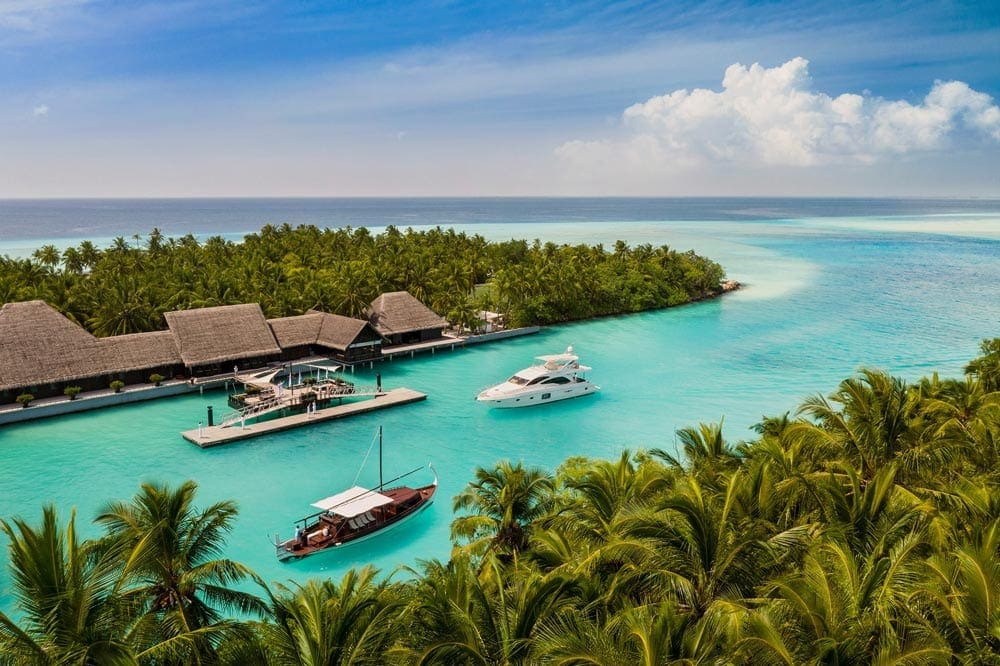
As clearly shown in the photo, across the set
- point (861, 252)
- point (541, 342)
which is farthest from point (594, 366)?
point (861, 252)

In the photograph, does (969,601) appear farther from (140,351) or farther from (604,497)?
(140,351)

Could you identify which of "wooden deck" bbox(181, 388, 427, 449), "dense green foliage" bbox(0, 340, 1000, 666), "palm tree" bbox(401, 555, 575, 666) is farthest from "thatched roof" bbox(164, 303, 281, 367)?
"palm tree" bbox(401, 555, 575, 666)

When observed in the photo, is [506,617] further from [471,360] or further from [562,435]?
[471,360]

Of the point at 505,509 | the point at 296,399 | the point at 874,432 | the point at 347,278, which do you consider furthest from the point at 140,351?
the point at 874,432

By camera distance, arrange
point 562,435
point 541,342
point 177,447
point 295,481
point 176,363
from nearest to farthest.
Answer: point 295,481
point 177,447
point 562,435
point 176,363
point 541,342

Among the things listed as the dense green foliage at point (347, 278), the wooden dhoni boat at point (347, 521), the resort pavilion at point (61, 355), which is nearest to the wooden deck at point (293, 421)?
the resort pavilion at point (61, 355)

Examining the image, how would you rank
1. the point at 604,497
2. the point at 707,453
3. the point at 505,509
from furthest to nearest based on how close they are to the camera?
1. the point at 707,453
2. the point at 505,509
3. the point at 604,497
